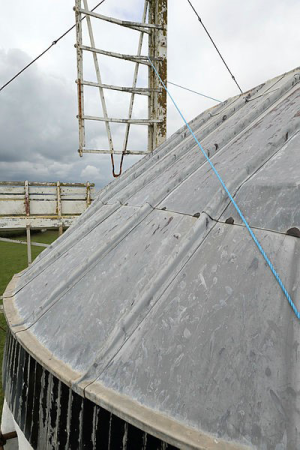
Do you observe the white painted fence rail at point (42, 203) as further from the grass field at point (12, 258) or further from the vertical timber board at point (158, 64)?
the grass field at point (12, 258)

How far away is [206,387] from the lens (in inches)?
61.6

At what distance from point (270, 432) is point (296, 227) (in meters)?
1.21

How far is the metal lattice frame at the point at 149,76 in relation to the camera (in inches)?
264

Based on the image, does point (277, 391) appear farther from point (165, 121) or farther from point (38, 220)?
point (38, 220)

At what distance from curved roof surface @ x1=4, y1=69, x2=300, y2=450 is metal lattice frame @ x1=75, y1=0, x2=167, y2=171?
4571 millimetres

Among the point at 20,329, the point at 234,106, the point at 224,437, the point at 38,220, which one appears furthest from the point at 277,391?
the point at 38,220

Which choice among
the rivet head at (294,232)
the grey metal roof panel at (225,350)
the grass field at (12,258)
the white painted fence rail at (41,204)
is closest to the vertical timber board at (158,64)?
the white painted fence rail at (41,204)

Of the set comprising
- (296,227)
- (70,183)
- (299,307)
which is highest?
(70,183)

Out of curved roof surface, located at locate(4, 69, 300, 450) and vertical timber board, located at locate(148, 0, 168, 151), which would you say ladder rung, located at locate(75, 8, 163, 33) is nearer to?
vertical timber board, located at locate(148, 0, 168, 151)

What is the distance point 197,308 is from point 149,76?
7.40 metres

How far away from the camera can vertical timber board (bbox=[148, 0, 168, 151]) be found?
728cm

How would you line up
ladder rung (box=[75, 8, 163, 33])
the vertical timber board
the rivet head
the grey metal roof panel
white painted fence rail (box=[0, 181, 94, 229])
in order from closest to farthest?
1. the grey metal roof panel
2. the rivet head
3. ladder rung (box=[75, 8, 163, 33])
4. the vertical timber board
5. white painted fence rail (box=[0, 181, 94, 229])

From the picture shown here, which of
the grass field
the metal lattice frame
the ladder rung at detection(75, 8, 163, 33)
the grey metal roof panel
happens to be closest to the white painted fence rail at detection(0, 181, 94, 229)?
the metal lattice frame

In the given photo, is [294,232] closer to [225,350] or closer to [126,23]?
[225,350]
